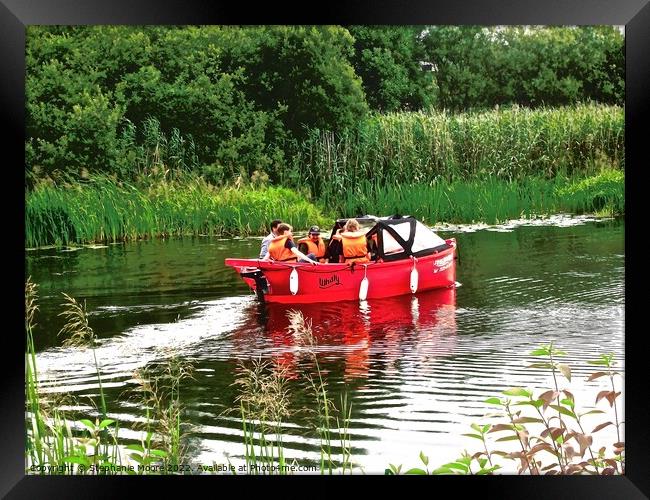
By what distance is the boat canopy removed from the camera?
774 cm

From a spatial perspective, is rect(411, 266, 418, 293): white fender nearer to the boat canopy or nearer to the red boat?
the red boat

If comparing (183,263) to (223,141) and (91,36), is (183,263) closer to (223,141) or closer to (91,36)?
(223,141)

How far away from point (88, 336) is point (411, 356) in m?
2.26

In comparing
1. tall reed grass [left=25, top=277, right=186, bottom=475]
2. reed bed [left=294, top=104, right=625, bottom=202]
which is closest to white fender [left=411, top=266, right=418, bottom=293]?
reed bed [left=294, top=104, right=625, bottom=202]

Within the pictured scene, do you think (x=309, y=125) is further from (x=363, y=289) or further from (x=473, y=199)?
(x=473, y=199)

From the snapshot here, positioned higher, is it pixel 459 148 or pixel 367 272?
pixel 459 148

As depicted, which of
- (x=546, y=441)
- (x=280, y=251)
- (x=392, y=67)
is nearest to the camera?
(x=546, y=441)

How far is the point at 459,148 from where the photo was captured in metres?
8.17

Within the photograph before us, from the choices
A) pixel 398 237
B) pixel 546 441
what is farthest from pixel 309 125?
pixel 546 441

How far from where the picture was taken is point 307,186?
7.84m

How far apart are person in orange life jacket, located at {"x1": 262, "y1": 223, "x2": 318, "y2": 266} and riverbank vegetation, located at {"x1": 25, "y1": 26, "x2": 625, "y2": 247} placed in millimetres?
111
